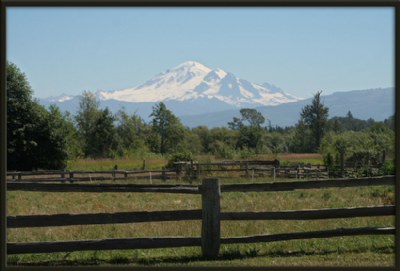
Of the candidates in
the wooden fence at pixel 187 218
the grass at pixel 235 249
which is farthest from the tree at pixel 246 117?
the wooden fence at pixel 187 218

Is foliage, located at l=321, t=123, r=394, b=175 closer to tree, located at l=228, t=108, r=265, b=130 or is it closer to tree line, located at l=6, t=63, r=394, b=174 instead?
tree line, located at l=6, t=63, r=394, b=174

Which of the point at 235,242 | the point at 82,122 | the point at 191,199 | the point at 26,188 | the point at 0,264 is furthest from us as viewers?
the point at 82,122

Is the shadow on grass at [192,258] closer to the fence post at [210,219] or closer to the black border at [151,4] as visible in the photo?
the fence post at [210,219]

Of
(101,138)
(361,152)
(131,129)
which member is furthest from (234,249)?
(131,129)

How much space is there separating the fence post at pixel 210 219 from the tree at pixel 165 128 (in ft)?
312

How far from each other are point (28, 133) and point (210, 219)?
1666 inches

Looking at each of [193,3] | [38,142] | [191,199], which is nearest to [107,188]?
[193,3]

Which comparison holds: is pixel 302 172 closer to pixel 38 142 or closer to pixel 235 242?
pixel 38 142

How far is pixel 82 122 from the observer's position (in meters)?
96.9

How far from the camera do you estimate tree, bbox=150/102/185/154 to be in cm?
10456

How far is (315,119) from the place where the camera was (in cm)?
10650

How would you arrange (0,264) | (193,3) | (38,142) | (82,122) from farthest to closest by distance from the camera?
1. (82,122)
2. (38,142)
3. (0,264)
4. (193,3)

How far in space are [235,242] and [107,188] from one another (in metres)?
2.20

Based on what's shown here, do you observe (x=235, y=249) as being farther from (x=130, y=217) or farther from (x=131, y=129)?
(x=131, y=129)
